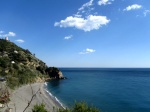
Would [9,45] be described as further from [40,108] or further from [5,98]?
[5,98]

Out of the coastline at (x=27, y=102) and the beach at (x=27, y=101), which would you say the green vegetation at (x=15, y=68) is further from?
the coastline at (x=27, y=102)

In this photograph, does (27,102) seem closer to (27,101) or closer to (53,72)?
(27,101)

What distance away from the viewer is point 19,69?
121000mm

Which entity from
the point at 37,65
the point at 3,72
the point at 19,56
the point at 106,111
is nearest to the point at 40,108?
the point at 106,111

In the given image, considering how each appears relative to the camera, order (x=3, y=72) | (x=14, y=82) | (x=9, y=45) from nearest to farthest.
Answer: (x=14, y=82), (x=3, y=72), (x=9, y=45)

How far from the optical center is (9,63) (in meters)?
122

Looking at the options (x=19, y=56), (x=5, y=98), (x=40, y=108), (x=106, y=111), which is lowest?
(x=106, y=111)

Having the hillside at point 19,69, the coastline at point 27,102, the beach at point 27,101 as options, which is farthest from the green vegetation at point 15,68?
the coastline at point 27,102

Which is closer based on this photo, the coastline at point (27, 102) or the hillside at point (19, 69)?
the coastline at point (27, 102)

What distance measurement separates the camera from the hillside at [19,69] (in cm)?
10504

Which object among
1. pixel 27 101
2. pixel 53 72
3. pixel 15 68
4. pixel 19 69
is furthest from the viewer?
pixel 53 72

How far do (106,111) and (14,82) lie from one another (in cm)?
4304

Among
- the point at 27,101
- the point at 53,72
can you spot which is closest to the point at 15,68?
the point at 53,72

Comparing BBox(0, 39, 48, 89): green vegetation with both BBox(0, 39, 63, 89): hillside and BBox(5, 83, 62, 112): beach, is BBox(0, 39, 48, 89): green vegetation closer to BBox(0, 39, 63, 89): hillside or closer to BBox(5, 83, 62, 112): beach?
BBox(0, 39, 63, 89): hillside
